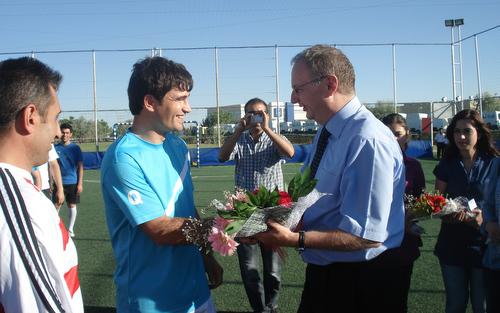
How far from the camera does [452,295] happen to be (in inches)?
157

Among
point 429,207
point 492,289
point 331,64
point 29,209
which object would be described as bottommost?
point 492,289

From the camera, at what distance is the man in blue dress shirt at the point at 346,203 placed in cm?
222

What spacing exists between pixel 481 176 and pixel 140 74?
3248mm

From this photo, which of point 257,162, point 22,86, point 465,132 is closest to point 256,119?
point 257,162

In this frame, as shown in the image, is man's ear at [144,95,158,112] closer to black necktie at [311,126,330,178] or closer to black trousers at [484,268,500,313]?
black necktie at [311,126,330,178]

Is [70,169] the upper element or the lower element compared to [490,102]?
lower

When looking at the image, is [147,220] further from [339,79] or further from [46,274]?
[339,79]

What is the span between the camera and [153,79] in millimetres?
2502

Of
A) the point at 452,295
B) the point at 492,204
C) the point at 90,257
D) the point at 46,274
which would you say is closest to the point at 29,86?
the point at 46,274

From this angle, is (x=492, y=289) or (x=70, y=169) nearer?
(x=492, y=289)

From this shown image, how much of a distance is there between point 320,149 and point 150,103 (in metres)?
1.00

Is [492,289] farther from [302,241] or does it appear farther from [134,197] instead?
[134,197]

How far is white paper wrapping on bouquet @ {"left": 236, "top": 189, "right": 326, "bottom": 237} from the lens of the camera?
2.19 m

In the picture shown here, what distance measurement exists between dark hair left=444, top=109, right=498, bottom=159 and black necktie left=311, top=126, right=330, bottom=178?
231 cm
